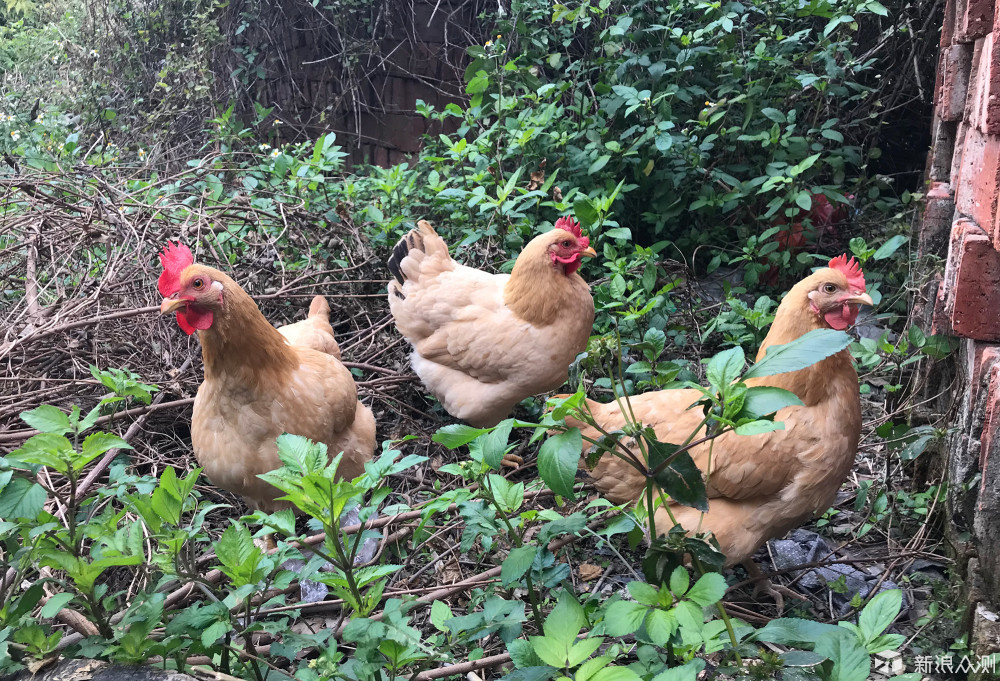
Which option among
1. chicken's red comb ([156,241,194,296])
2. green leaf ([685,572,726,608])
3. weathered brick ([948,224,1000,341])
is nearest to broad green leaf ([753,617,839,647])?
green leaf ([685,572,726,608])

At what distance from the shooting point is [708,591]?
1309 millimetres

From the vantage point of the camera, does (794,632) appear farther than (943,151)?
No

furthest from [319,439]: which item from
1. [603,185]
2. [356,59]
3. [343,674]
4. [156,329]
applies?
[356,59]

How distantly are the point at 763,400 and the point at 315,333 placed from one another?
2636mm

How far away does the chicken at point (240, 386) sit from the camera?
2.44 m

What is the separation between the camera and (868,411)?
11.9 ft

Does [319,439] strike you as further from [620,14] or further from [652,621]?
[620,14]

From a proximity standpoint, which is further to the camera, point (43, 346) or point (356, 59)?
point (356, 59)

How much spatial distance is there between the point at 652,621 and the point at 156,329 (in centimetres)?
347

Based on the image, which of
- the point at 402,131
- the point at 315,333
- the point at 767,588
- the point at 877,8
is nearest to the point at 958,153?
the point at 877,8

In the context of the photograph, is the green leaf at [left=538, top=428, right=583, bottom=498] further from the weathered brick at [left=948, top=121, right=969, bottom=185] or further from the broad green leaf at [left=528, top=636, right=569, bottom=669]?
the weathered brick at [left=948, top=121, right=969, bottom=185]

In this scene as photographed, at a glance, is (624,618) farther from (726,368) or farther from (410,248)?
(410,248)

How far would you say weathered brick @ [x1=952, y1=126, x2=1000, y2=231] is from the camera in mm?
2041

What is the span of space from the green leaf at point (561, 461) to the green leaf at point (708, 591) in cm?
32
